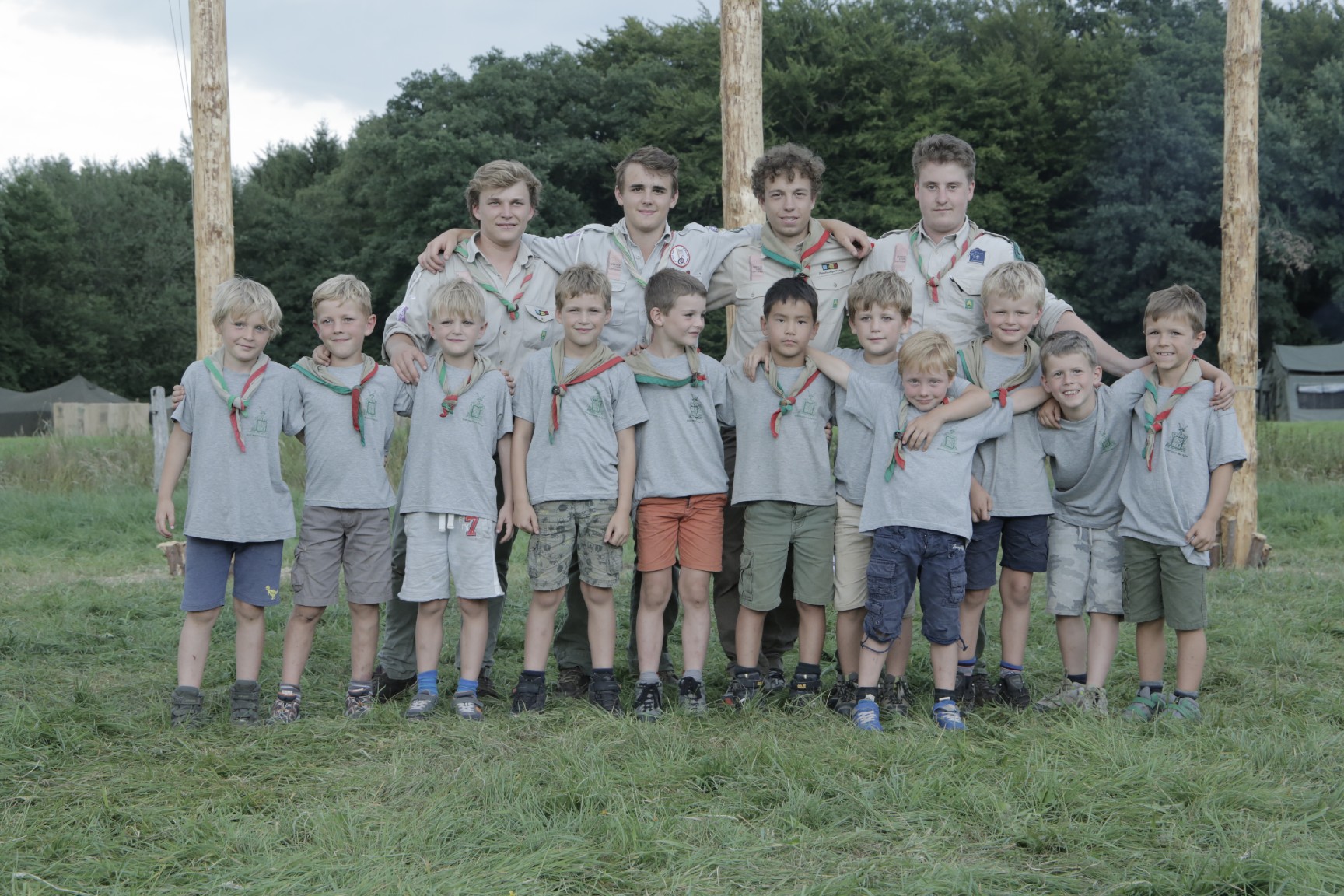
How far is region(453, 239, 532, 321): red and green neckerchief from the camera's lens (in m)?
4.73

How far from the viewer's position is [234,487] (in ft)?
14.1

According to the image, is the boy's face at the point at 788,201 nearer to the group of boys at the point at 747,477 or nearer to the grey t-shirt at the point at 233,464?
the group of boys at the point at 747,477

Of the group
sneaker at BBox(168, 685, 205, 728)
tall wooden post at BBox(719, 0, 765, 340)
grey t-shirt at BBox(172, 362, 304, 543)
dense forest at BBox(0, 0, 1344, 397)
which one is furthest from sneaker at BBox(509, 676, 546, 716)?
dense forest at BBox(0, 0, 1344, 397)

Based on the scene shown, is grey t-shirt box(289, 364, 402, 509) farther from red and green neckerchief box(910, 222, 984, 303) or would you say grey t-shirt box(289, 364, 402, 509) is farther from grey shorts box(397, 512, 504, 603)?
red and green neckerchief box(910, 222, 984, 303)

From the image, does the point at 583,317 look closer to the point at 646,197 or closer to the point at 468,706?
the point at 646,197

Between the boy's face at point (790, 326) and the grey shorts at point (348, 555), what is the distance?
5.31ft

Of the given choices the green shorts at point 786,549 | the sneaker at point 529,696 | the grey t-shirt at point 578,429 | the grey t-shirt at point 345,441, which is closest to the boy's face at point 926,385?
the green shorts at point 786,549

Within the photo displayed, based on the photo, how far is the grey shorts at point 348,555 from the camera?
441 centimetres

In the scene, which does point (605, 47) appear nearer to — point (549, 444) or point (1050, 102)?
point (1050, 102)

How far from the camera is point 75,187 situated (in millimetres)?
43281

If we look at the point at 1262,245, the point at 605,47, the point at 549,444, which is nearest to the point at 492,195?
the point at 549,444

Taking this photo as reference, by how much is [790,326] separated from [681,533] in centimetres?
88

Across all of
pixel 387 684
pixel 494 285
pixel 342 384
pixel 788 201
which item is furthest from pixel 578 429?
pixel 387 684

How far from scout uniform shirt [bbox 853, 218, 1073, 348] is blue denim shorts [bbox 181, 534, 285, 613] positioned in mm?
2536
